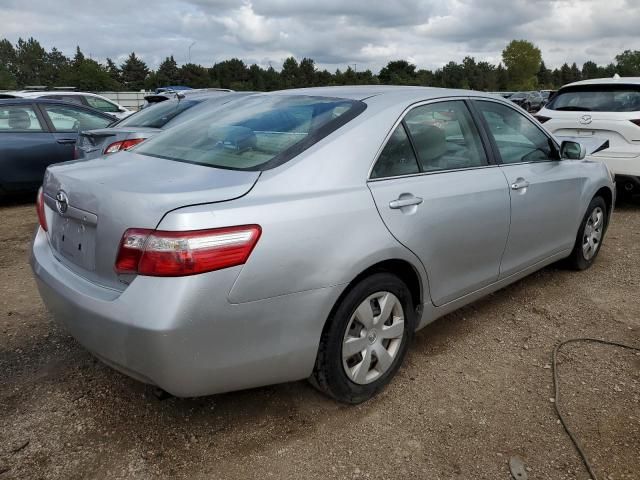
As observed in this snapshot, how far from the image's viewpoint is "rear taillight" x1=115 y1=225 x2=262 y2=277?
1955mm

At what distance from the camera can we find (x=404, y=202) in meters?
2.61

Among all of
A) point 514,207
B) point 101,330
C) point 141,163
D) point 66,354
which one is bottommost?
point 66,354

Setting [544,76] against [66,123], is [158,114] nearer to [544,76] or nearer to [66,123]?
[66,123]

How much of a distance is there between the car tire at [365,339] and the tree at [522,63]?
3758 inches

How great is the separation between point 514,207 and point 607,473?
5.22ft

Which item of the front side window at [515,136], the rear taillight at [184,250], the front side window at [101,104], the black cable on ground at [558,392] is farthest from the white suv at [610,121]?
the front side window at [101,104]

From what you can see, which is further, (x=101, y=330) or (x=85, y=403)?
(x=85, y=403)

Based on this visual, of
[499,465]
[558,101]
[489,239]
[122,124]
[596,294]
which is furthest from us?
[558,101]

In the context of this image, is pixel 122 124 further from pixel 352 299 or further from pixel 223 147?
pixel 352 299

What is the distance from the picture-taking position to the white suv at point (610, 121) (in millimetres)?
6500

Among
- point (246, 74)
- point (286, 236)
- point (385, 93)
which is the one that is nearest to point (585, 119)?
point (385, 93)

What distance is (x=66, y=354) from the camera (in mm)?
3178

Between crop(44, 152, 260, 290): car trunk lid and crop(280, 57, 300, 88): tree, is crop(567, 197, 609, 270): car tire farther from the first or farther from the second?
crop(280, 57, 300, 88): tree

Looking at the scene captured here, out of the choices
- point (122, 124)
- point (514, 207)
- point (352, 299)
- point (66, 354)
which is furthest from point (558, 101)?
point (66, 354)
